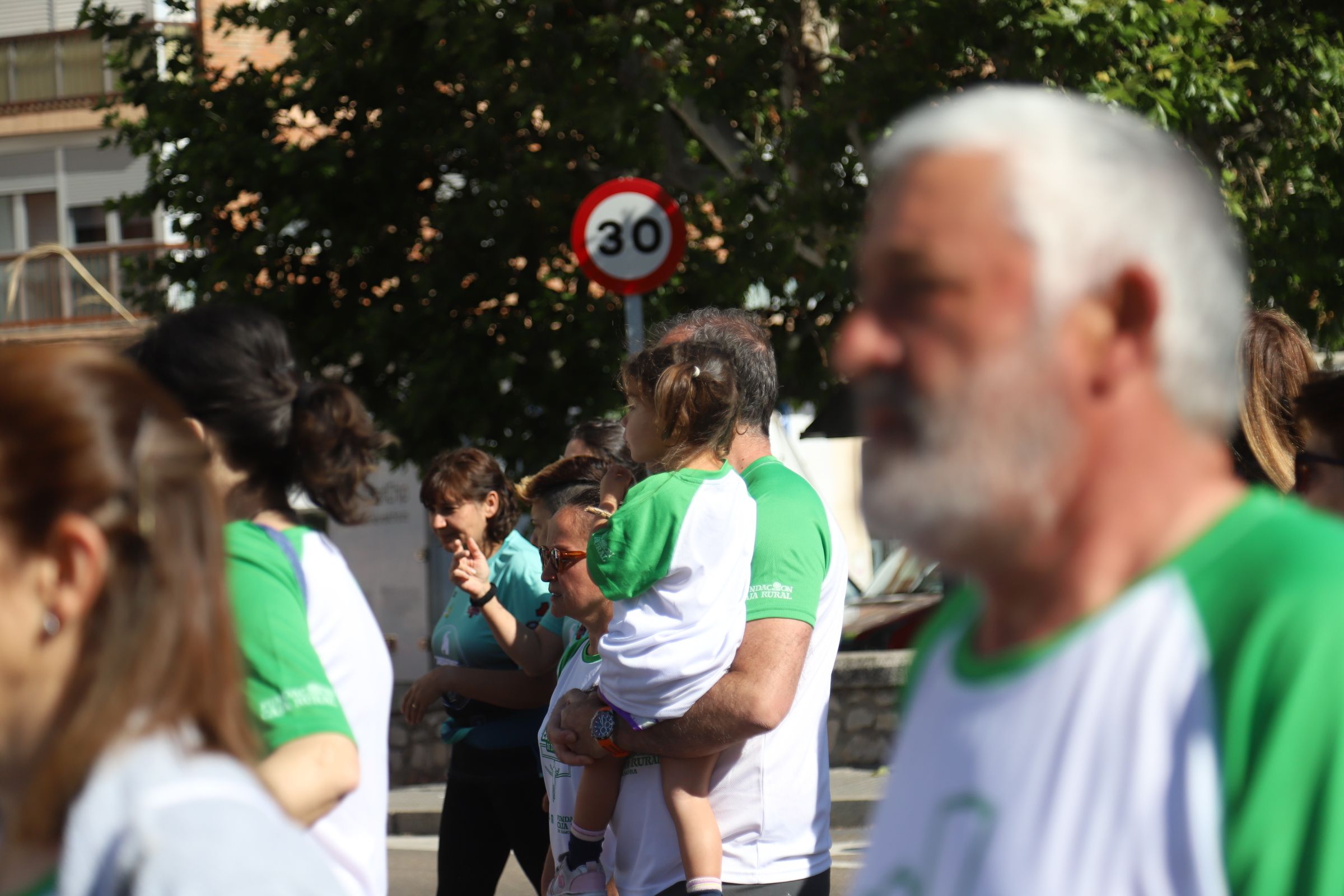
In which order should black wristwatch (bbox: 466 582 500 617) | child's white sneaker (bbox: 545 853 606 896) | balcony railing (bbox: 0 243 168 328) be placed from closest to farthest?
child's white sneaker (bbox: 545 853 606 896)
black wristwatch (bbox: 466 582 500 617)
balcony railing (bbox: 0 243 168 328)

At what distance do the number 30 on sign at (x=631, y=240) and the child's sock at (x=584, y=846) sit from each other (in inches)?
160

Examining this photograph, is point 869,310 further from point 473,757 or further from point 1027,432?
point 473,757

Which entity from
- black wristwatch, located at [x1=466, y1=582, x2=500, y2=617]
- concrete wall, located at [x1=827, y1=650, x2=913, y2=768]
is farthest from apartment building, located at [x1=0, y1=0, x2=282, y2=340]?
black wristwatch, located at [x1=466, y1=582, x2=500, y2=617]

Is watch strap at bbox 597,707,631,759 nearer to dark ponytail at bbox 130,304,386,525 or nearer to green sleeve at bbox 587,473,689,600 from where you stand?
green sleeve at bbox 587,473,689,600

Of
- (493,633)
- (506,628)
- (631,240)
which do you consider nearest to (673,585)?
(506,628)

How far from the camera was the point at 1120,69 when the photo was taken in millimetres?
8570

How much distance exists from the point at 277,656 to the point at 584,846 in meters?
1.61

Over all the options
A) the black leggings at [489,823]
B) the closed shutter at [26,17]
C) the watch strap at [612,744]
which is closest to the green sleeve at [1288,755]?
the watch strap at [612,744]

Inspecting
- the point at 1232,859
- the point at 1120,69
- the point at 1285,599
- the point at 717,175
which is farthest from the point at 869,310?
the point at 717,175

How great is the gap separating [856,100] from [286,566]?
7688 millimetres

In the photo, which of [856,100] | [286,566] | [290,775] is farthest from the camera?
[856,100]

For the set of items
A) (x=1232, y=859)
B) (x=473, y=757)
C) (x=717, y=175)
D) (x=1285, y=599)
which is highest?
(x=717, y=175)

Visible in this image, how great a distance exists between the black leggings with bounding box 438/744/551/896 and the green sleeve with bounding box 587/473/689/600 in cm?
159

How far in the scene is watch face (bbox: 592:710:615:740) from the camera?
3350mm
